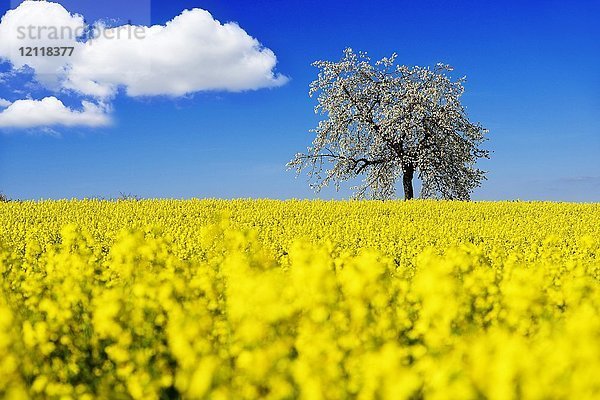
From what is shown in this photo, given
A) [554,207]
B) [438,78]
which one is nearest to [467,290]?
[554,207]

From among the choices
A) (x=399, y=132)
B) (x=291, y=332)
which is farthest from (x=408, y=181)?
(x=291, y=332)

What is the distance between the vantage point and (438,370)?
11.0 feet

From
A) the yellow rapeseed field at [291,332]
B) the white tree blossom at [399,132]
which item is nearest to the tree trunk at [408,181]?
the white tree blossom at [399,132]

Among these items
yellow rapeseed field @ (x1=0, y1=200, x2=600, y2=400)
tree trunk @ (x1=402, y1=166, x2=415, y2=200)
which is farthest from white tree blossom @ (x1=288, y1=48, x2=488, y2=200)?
yellow rapeseed field @ (x1=0, y1=200, x2=600, y2=400)

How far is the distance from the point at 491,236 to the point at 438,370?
550 inches

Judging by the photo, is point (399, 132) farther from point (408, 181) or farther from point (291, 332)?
point (291, 332)

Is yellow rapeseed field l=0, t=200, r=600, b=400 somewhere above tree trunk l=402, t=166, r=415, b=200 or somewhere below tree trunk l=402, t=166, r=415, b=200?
below

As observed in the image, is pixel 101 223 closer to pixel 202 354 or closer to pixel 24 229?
pixel 24 229

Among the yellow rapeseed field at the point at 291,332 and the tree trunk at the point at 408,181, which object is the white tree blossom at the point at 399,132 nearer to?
the tree trunk at the point at 408,181

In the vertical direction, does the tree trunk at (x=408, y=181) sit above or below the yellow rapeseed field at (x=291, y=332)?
above

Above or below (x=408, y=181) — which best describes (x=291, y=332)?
below

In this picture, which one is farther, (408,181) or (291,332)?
(408,181)

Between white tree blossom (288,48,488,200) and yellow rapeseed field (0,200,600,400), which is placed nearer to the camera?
yellow rapeseed field (0,200,600,400)

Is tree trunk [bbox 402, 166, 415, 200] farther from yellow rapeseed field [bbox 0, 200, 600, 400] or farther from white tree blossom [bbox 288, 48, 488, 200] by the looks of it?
yellow rapeseed field [bbox 0, 200, 600, 400]
